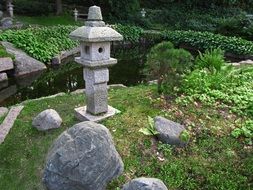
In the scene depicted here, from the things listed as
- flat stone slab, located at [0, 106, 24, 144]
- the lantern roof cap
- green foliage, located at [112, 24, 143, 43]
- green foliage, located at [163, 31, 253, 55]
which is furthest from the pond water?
the lantern roof cap

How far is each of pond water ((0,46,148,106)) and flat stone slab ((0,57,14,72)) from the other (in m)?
0.58

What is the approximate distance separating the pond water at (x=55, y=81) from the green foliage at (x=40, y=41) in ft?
3.08

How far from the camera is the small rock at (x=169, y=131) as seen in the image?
23.8 ft

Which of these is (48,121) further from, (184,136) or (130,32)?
(130,32)

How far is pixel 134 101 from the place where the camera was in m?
9.24

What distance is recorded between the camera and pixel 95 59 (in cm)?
782

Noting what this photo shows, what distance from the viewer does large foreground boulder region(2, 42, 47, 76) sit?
54.7 feet

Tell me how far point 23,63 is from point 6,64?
103 centimetres

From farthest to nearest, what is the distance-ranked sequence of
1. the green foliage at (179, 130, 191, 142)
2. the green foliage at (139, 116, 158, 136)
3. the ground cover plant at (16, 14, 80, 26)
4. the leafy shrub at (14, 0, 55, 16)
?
the leafy shrub at (14, 0, 55, 16), the ground cover plant at (16, 14, 80, 26), the green foliage at (139, 116, 158, 136), the green foliage at (179, 130, 191, 142)

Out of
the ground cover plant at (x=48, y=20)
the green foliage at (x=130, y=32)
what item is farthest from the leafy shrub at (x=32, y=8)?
the green foliage at (x=130, y=32)

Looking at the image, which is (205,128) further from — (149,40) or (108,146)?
→ (149,40)

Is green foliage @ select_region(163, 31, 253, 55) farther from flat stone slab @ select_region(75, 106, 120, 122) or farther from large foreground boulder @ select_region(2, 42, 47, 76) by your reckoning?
flat stone slab @ select_region(75, 106, 120, 122)

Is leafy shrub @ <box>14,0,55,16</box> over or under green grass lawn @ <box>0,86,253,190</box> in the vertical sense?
under

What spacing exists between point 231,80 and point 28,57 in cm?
1110
